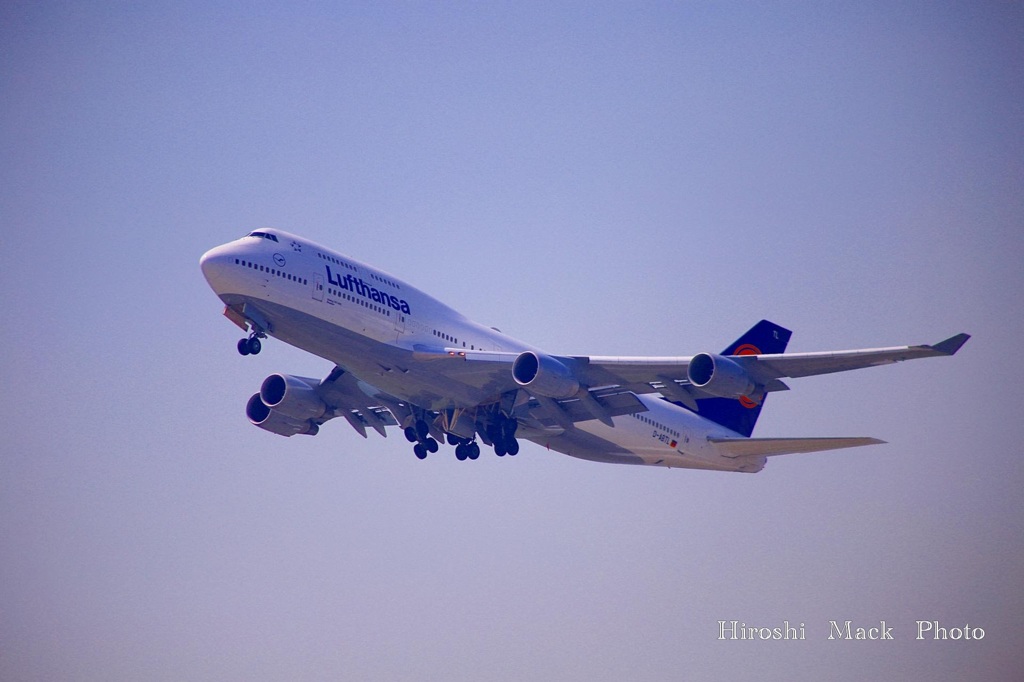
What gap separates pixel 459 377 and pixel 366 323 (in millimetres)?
3997

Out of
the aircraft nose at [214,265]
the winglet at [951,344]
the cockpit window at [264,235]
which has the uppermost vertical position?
the cockpit window at [264,235]

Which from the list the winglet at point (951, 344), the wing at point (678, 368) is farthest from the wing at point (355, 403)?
the winglet at point (951, 344)

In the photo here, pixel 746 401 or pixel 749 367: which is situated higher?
pixel 746 401

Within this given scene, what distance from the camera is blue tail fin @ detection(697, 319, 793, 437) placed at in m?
44.1

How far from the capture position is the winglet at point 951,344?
26.4 metres

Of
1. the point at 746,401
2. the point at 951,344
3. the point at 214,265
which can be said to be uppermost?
the point at 746,401

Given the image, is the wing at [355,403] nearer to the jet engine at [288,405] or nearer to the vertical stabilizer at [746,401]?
the jet engine at [288,405]

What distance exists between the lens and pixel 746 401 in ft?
145

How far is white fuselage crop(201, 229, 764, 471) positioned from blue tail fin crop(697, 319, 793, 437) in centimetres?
498

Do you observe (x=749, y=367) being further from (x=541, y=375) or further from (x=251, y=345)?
(x=251, y=345)

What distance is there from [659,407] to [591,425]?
3.36 metres

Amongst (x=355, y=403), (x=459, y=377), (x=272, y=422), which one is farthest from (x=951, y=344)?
(x=272, y=422)

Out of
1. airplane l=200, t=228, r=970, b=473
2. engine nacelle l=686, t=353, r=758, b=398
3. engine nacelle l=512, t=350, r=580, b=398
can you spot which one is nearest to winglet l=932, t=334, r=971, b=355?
airplane l=200, t=228, r=970, b=473

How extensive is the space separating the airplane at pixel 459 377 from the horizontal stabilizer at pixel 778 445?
0.05m
